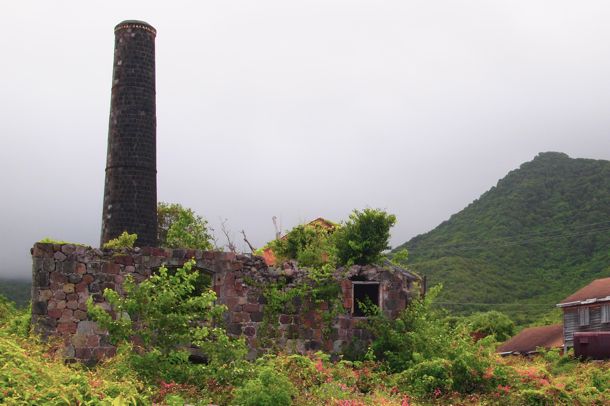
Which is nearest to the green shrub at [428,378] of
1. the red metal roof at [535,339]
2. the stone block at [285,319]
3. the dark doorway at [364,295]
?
the dark doorway at [364,295]

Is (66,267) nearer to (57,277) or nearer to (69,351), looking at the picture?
(57,277)

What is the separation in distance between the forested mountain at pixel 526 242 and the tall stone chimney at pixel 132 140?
3849 centimetres

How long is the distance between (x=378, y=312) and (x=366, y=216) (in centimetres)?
275

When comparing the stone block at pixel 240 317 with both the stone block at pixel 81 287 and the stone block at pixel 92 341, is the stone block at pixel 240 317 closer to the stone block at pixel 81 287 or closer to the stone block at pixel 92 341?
the stone block at pixel 92 341

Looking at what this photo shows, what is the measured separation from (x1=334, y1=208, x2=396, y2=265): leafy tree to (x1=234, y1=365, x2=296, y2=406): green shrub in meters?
8.67

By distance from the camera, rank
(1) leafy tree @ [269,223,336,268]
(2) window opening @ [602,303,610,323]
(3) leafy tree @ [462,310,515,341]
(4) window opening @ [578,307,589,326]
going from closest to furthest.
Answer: (1) leafy tree @ [269,223,336,268] → (2) window opening @ [602,303,610,323] → (4) window opening @ [578,307,589,326] → (3) leafy tree @ [462,310,515,341]

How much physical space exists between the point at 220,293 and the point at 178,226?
44.2 ft

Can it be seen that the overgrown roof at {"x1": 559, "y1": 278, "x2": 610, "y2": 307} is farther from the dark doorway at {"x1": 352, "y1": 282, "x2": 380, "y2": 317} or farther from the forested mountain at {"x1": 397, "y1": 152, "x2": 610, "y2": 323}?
the dark doorway at {"x1": 352, "y1": 282, "x2": 380, "y2": 317}

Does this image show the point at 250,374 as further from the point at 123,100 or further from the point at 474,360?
the point at 123,100

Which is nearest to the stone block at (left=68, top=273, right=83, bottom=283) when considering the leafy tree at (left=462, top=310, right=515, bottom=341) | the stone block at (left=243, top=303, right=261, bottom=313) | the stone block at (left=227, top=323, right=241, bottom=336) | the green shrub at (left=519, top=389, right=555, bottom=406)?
the stone block at (left=227, top=323, right=241, bottom=336)

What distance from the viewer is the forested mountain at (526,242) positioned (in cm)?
6397

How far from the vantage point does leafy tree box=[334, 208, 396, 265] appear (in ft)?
77.4

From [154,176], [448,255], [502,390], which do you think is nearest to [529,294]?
[448,255]

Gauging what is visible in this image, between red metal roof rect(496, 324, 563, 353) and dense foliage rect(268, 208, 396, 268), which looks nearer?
dense foliage rect(268, 208, 396, 268)
